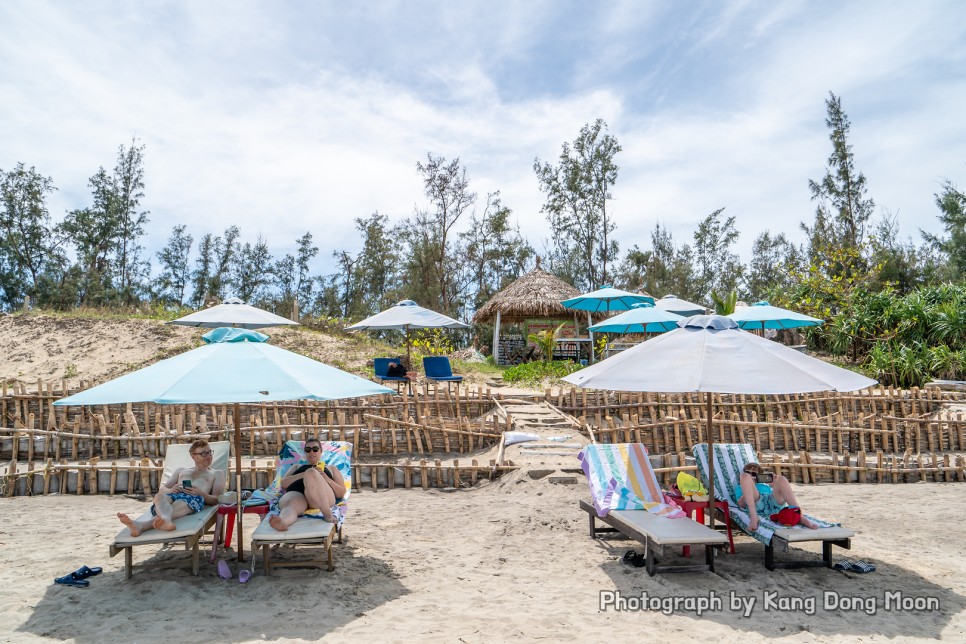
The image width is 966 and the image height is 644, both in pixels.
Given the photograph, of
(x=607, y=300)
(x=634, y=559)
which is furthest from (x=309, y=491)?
(x=607, y=300)

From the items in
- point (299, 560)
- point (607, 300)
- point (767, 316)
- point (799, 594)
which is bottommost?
point (799, 594)

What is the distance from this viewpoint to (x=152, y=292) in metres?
37.8

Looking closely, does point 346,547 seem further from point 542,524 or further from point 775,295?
point 775,295

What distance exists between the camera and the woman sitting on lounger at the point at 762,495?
454cm

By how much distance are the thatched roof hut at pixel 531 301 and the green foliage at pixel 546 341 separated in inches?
48.6

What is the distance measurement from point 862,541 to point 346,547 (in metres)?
4.19

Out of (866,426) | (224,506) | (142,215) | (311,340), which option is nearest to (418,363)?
(311,340)

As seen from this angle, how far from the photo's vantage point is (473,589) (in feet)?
13.3

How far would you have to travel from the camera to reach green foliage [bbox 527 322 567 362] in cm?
1689

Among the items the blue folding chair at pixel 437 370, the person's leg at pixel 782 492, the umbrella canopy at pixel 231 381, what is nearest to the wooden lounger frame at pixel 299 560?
the umbrella canopy at pixel 231 381

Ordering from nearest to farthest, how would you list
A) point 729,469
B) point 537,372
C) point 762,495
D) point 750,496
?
point 750,496 → point 762,495 → point 729,469 → point 537,372

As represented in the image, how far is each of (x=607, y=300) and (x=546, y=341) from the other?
2795mm

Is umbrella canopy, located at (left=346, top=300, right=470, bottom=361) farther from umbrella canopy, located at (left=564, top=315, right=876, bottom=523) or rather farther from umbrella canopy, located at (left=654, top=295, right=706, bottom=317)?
umbrella canopy, located at (left=564, top=315, right=876, bottom=523)

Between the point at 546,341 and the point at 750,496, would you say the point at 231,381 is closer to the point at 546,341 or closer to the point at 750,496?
the point at 750,496
